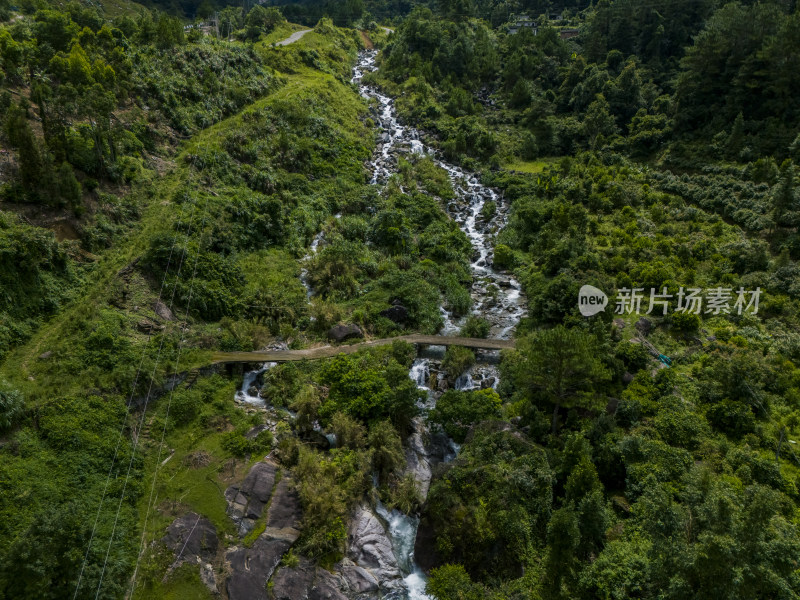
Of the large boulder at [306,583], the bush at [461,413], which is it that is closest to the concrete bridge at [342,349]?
the bush at [461,413]

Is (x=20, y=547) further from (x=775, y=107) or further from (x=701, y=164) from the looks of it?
(x=775, y=107)

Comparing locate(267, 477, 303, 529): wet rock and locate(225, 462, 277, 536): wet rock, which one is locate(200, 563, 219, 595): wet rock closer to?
locate(225, 462, 277, 536): wet rock

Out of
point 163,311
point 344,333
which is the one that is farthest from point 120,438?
point 344,333

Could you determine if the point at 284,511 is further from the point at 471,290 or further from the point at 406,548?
the point at 471,290

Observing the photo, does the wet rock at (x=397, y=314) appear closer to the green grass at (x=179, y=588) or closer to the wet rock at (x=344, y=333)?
the wet rock at (x=344, y=333)

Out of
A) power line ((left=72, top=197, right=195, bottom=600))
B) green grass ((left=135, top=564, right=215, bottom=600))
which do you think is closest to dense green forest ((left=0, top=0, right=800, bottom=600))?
green grass ((left=135, top=564, right=215, bottom=600))
